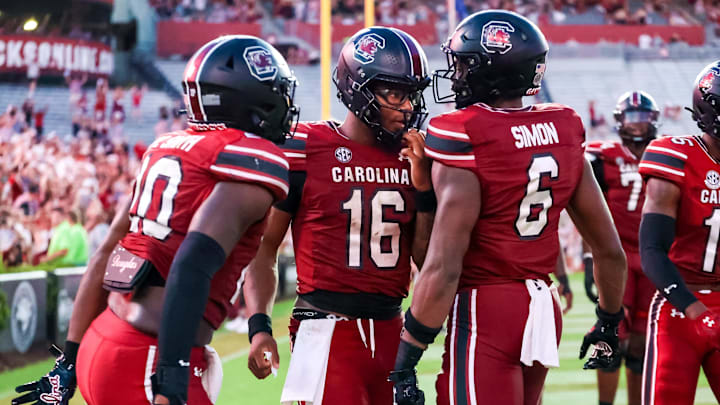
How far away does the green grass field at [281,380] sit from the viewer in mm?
7418

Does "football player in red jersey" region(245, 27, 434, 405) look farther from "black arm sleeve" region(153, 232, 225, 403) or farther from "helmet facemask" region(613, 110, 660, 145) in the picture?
"helmet facemask" region(613, 110, 660, 145)

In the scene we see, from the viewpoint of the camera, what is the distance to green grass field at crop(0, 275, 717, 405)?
742 centimetres

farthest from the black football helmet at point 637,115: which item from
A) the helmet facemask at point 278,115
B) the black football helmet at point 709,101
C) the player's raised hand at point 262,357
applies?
the helmet facemask at point 278,115

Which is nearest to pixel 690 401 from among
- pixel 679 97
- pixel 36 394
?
pixel 36 394

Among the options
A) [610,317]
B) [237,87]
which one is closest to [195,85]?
[237,87]

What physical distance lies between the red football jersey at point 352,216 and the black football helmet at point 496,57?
420 mm

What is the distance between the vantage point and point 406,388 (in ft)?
10.9

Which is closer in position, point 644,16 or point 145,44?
point 145,44

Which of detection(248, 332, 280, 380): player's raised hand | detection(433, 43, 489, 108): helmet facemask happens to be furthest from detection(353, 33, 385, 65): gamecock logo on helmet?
detection(248, 332, 280, 380): player's raised hand

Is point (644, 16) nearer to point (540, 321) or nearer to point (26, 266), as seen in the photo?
point (26, 266)

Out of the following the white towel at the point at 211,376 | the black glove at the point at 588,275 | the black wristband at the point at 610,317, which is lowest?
the black glove at the point at 588,275

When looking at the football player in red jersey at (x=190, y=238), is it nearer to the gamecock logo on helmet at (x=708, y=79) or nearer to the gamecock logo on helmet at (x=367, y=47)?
the gamecock logo on helmet at (x=367, y=47)

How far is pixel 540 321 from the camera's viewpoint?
11.4ft

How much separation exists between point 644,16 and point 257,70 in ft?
93.7
